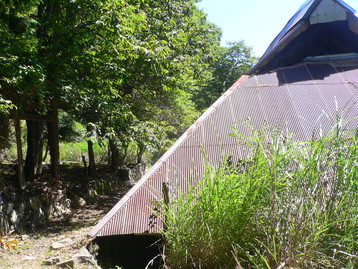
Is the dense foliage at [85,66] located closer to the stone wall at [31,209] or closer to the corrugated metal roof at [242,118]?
the corrugated metal roof at [242,118]

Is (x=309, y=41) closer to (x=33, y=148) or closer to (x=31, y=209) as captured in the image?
(x=31, y=209)

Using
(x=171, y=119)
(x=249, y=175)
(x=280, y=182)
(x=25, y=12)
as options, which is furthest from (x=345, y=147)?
(x=171, y=119)

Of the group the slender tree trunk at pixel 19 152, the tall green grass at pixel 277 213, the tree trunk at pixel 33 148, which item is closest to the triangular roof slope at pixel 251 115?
the tall green grass at pixel 277 213

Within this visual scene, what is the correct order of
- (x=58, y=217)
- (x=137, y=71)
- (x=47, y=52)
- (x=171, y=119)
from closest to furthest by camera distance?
(x=47, y=52) < (x=58, y=217) < (x=137, y=71) < (x=171, y=119)

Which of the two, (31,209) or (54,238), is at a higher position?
(31,209)

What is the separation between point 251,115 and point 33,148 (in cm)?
780

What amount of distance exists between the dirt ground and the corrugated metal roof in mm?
573

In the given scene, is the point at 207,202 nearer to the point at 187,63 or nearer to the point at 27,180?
the point at 27,180

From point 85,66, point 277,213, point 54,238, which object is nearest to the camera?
point 277,213

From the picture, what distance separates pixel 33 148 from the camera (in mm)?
10219

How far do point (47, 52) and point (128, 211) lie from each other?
260 inches

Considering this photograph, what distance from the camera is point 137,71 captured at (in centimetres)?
1030

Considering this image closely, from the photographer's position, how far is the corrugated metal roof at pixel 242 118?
3324 millimetres

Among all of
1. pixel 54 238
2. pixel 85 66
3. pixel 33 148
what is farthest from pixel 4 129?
pixel 54 238
